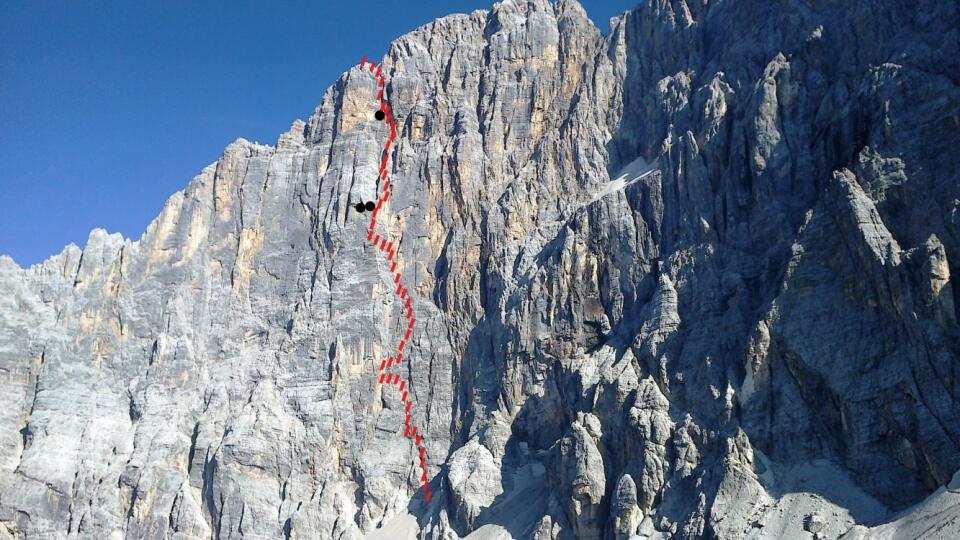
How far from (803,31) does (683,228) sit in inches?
729

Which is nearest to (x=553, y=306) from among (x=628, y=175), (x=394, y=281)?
(x=628, y=175)

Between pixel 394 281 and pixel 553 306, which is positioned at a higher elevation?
pixel 394 281

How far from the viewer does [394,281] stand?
97625 mm

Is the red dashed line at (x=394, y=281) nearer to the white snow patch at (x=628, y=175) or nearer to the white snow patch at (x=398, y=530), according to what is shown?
the white snow patch at (x=398, y=530)

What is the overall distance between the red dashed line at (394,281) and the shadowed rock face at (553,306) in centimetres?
108

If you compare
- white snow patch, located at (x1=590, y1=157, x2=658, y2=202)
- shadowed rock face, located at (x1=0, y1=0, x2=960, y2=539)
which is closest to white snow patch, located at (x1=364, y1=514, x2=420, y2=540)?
shadowed rock face, located at (x1=0, y1=0, x2=960, y2=539)

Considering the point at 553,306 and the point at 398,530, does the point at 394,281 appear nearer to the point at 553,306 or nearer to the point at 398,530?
the point at 553,306

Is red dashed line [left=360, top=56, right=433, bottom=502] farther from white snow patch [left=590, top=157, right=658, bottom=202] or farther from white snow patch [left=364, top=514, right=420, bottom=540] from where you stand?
white snow patch [left=590, top=157, right=658, bottom=202]

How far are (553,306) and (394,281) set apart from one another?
21.1m

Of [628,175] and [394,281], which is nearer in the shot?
[628,175]

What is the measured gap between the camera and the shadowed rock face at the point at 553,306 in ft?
196

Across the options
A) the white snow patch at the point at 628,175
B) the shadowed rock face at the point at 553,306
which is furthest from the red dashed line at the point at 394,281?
the white snow patch at the point at 628,175

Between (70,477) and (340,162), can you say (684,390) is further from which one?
(70,477)

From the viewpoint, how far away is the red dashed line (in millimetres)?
88812
